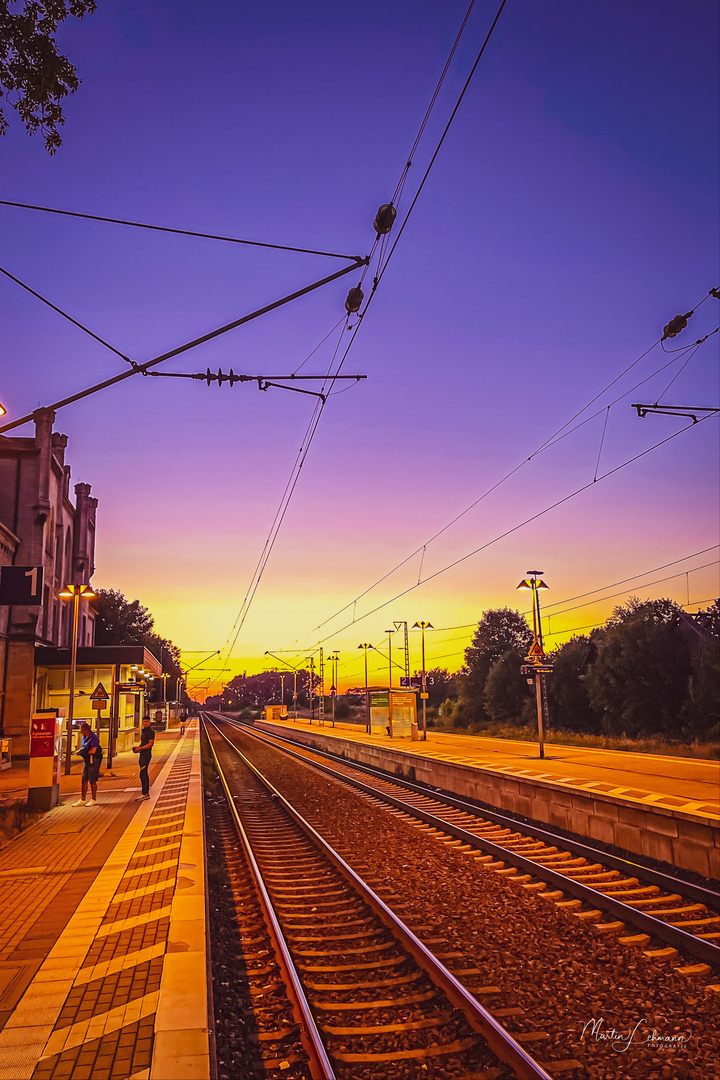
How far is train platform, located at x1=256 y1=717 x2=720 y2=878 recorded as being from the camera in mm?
10531

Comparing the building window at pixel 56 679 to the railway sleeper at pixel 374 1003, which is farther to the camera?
the building window at pixel 56 679

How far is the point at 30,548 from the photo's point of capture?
32500 millimetres

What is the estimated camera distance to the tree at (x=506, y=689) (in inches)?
2340

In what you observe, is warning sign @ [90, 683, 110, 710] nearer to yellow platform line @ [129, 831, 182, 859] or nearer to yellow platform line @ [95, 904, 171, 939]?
yellow platform line @ [129, 831, 182, 859]

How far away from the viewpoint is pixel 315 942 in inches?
288

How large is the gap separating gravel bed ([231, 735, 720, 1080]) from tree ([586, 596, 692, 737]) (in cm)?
3693

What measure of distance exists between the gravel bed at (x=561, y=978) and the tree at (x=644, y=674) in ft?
121

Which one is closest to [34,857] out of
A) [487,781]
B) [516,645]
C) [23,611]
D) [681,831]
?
[681,831]

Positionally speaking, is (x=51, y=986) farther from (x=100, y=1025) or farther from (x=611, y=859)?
(x=611, y=859)

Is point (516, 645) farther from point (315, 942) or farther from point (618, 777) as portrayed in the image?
point (315, 942)

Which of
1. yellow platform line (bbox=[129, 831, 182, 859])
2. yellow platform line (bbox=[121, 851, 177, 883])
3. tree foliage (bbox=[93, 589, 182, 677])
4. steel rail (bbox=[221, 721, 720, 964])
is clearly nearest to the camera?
steel rail (bbox=[221, 721, 720, 964])

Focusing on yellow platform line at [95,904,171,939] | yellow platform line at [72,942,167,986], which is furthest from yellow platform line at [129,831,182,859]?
yellow platform line at [72,942,167,986]

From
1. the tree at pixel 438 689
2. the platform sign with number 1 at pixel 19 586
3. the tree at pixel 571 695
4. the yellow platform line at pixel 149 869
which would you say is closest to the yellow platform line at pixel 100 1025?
the yellow platform line at pixel 149 869

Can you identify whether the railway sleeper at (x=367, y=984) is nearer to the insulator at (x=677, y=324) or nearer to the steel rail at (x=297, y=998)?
the steel rail at (x=297, y=998)
